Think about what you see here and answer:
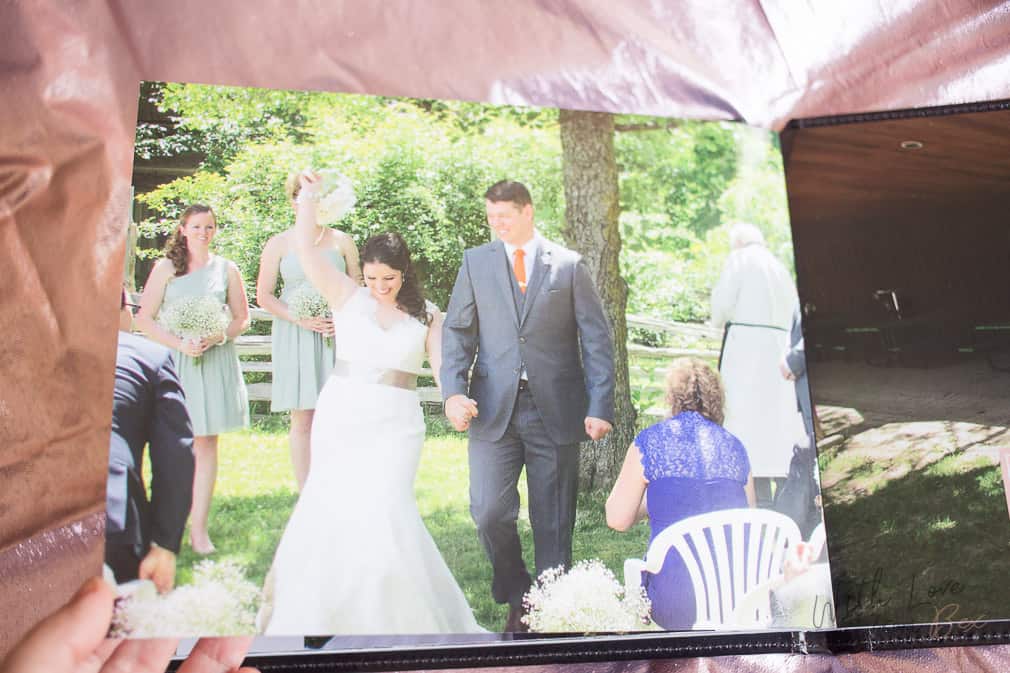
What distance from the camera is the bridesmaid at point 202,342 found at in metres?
0.98

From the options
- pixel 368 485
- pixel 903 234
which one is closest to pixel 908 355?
pixel 903 234

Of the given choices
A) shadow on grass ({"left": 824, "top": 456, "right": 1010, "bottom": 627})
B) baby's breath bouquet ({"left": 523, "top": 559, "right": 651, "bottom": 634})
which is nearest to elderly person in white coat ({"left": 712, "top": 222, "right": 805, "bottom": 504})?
shadow on grass ({"left": 824, "top": 456, "right": 1010, "bottom": 627})

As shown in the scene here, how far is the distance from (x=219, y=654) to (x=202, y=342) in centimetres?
40

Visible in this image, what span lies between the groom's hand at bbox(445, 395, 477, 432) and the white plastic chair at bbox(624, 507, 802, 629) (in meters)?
0.29

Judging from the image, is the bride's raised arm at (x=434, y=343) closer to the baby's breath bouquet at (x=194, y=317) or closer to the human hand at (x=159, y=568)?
the baby's breath bouquet at (x=194, y=317)

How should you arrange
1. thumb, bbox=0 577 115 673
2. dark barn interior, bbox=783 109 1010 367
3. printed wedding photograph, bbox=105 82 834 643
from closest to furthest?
thumb, bbox=0 577 115 673 < printed wedding photograph, bbox=105 82 834 643 < dark barn interior, bbox=783 109 1010 367

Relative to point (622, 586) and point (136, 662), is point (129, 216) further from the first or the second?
point (622, 586)

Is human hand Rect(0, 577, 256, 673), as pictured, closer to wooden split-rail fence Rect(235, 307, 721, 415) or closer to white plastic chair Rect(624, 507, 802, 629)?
wooden split-rail fence Rect(235, 307, 721, 415)

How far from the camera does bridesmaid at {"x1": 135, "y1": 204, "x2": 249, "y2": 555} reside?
3.21 ft

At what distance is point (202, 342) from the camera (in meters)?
1.00

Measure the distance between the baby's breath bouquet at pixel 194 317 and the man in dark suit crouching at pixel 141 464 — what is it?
35 millimetres

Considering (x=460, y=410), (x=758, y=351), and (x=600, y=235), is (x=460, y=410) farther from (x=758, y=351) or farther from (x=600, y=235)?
(x=758, y=351)

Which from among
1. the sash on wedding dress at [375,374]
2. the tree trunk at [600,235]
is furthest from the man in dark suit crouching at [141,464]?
the tree trunk at [600,235]
